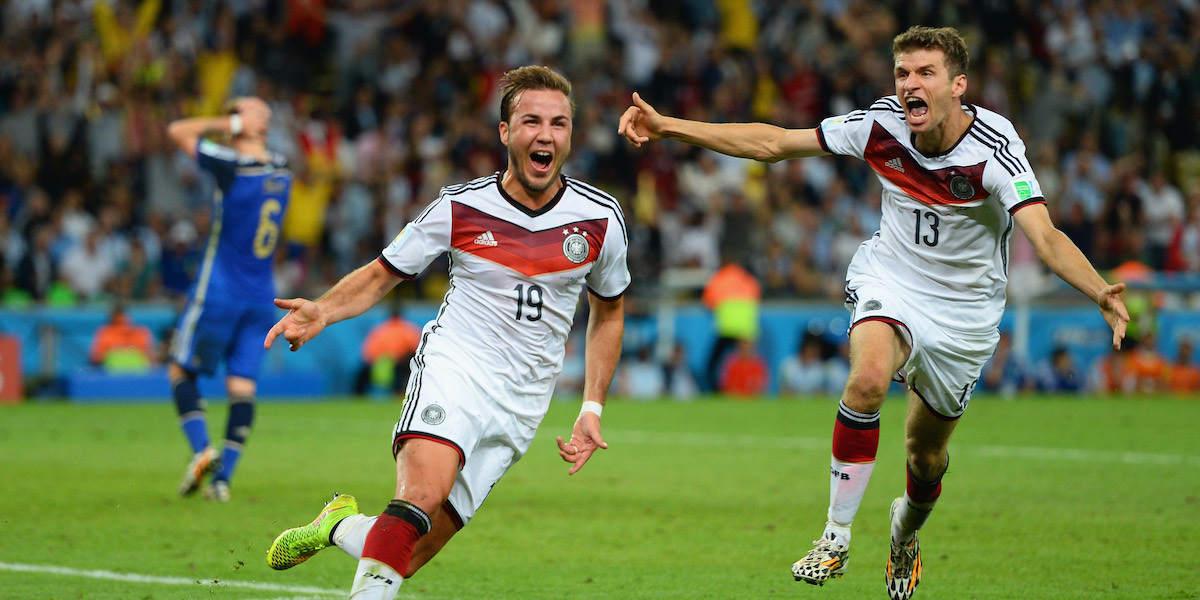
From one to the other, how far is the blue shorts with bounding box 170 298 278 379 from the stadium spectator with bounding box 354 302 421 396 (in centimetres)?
802

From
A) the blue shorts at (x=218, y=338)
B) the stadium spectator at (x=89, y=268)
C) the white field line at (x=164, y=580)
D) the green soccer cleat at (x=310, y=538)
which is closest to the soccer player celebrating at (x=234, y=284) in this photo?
the blue shorts at (x=218, y=338)

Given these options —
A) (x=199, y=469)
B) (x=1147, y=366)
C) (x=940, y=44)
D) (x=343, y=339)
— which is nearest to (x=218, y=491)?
(x=199, y=469)

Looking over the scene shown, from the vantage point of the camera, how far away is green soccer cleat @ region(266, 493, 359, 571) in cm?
532

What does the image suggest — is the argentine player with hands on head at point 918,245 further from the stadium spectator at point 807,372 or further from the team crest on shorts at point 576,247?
the stadium spectator at point 807,372

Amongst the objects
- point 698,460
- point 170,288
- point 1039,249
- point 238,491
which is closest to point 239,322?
point 238,491

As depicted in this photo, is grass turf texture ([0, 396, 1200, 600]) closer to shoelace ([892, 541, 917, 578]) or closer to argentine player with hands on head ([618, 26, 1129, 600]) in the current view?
shoelace ([892, 541, 917, 578])

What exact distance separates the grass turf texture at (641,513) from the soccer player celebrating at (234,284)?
29.0 inches

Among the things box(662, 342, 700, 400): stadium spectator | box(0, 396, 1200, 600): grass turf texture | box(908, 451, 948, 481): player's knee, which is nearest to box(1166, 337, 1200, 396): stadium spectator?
box(0, 396, 1200, 600): grass turf texture

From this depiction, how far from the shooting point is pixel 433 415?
16.6ft

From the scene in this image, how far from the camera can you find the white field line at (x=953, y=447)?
12.1 meters

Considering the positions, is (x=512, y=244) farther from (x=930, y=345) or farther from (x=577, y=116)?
(x=577, y=116)

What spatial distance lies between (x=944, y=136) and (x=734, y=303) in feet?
41.5

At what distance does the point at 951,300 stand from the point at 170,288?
1395 centimetres

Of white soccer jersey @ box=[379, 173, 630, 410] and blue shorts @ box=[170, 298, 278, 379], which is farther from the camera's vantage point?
blue shorts @ box=[170, 298, 278, 379]
